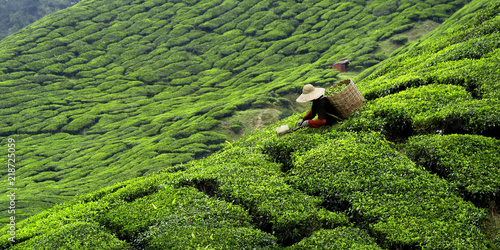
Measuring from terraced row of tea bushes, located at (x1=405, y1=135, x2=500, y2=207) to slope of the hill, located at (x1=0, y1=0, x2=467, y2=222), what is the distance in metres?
25.5

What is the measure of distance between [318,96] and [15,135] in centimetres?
4615

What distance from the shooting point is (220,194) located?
26.8 ft

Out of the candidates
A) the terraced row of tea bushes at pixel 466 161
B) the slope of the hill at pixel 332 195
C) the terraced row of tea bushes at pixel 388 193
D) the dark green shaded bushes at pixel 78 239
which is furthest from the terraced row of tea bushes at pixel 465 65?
the dark green shaded bushes at pixel 78 239

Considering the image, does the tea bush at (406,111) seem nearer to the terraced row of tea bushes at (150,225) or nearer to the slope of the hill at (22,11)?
the terraced row of tea bushes at (150,225)

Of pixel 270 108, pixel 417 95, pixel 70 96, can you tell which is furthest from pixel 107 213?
pixel 70 96

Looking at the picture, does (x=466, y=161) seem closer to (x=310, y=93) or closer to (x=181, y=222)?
(x=310, y=93)

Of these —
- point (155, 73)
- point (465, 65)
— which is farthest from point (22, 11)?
point (465, 65)

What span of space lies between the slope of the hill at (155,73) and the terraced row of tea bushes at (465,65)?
2280 cm

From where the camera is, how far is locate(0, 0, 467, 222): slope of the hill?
117 feet

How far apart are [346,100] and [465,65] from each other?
3862mm

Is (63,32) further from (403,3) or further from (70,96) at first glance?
(403,3)

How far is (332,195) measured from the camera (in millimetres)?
7340

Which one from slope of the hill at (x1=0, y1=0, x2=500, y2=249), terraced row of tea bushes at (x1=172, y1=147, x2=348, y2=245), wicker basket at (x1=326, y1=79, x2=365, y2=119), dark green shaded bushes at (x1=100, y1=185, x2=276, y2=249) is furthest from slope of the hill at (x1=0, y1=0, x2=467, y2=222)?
wicker basket at (x1=326, y1=79, x2=365, y2=119)

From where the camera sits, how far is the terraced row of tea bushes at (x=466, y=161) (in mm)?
6527
